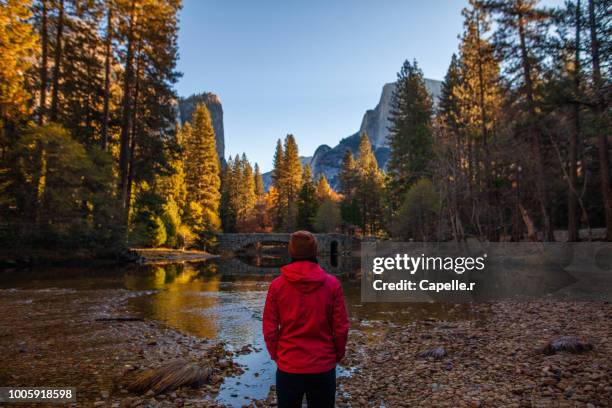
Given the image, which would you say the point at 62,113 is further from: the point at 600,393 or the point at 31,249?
the point at 600,393

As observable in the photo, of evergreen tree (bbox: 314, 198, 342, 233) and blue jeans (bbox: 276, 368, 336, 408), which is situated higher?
evergreen tree (bbox: 314, 198, 342, 233)

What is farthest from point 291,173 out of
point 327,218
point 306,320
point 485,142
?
point 306,320

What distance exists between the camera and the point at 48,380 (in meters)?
5.21

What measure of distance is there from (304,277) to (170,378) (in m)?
3.53

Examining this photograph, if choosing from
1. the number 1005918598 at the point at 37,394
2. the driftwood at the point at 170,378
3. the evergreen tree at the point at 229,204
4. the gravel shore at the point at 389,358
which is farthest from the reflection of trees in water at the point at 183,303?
the evergreen tree at the point at 229,204

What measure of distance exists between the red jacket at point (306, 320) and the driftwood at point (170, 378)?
2944 mm

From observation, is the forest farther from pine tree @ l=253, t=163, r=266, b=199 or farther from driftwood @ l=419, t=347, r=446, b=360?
pine tree @ l=253, t=163, r=266, b=199

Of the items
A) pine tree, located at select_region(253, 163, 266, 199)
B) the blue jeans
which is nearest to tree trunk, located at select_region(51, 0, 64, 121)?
the blue jeans

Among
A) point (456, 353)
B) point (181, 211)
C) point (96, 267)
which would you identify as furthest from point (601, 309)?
point (181, 211)

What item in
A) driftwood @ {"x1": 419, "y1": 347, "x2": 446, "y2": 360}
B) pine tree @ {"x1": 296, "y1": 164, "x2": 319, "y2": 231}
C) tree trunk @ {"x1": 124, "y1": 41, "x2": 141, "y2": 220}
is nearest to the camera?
driftwood @ {"x1": 419, "y1": 347, "x2": 446, "y2": 360}

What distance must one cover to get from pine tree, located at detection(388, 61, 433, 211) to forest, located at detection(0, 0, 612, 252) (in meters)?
4.02

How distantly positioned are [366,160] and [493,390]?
77.4 meters

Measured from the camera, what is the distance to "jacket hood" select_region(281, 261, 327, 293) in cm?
288

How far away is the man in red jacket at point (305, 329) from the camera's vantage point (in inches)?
113
